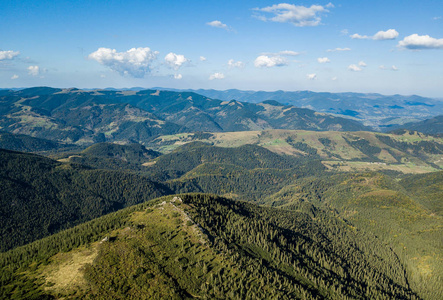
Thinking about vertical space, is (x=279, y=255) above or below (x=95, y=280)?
below

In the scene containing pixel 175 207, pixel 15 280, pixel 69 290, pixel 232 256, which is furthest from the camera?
pixel 175 207

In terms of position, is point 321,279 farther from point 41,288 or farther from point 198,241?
point 41,288

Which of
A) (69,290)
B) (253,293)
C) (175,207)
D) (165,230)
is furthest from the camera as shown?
(175,207)

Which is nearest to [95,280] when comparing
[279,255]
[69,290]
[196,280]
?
[69,290]

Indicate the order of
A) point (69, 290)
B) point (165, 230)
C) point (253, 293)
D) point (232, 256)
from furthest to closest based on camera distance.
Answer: point (165, 230), point (232, 256), point (253, 293), point (69, 290)

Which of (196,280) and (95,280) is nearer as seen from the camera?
(95,280)

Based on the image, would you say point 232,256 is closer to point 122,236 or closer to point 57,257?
point 122,236

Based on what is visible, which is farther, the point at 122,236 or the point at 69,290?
the point at 122,236

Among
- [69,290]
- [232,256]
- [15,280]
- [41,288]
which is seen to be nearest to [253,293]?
[232,256]

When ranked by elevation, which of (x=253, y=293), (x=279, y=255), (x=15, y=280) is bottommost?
(x=279, y=255)
